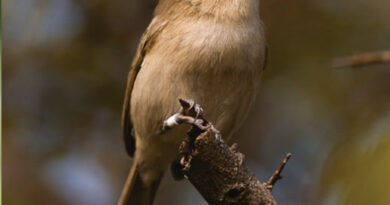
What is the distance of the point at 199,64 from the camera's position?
2.85 m

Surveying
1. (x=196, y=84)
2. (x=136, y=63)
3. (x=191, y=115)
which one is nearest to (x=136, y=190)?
(x=136, y=63)

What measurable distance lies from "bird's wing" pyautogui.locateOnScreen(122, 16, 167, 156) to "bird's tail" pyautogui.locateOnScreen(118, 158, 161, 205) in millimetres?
172

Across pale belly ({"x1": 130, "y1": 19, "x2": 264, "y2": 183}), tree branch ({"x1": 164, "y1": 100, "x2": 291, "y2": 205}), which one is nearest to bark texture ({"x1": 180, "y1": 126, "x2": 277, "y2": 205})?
tree branch ({"x1": 164, "y1": 100, "x2": 291, "y2": 205})

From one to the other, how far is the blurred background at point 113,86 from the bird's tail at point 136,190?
0.61m

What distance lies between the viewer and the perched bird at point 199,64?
285 cm

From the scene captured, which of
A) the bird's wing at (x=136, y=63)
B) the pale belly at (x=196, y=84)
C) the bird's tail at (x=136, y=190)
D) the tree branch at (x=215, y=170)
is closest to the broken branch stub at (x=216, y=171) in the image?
the tree branch at (x=215, y=170)

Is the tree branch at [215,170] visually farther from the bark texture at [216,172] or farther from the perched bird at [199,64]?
the perched bird at [199,64]

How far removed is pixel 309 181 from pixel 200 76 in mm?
1461

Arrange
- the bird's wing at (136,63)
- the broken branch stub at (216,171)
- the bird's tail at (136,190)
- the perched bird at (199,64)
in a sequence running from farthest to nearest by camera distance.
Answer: the bird's tail at (136,190), the bird's wing at (136,63), the perched bird at (199,64), the broken branch stub at (216,171)

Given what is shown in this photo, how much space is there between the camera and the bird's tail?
12.1 ft

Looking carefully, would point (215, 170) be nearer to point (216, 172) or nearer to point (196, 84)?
point (216, 172)

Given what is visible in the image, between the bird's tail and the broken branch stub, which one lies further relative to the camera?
the bird's tail

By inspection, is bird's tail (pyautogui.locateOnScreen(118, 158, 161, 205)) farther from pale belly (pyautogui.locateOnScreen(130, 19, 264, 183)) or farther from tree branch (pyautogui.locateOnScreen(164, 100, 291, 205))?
tree branch (pyautogui.locateOnScreen(164, 100, 291, 205))

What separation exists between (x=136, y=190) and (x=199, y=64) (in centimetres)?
118
